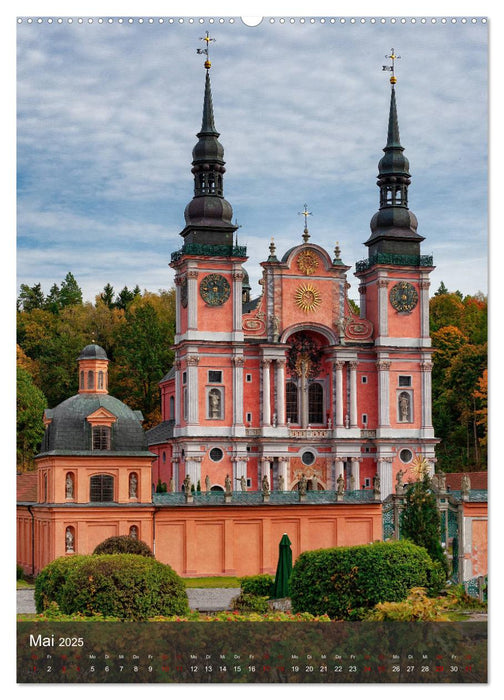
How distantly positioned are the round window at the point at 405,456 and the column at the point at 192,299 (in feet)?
39.8

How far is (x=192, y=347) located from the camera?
186ft

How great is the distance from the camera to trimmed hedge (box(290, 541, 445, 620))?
24.1 meters

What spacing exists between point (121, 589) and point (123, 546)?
31.8ft

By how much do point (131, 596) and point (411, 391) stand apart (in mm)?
38111

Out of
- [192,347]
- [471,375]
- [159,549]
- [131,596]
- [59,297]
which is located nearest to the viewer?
[131,596]

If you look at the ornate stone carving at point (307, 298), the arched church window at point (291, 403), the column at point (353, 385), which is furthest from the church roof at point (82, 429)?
the column at point (353, 385)

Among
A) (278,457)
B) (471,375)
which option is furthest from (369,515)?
(278,457)

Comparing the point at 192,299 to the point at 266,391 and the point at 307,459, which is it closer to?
the point at 266,391

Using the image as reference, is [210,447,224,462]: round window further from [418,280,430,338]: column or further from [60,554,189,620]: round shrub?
[60,554,189,620]: round shrub

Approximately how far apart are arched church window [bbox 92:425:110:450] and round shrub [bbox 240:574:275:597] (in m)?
8.02

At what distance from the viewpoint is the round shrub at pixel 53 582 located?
24.2 meters

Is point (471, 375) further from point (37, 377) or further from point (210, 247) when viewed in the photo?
point (37, 377)

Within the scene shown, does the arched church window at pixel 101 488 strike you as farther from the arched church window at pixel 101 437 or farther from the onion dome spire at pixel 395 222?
the onion dome spire at pixel 395 222

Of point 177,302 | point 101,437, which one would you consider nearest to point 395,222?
point 177,302
